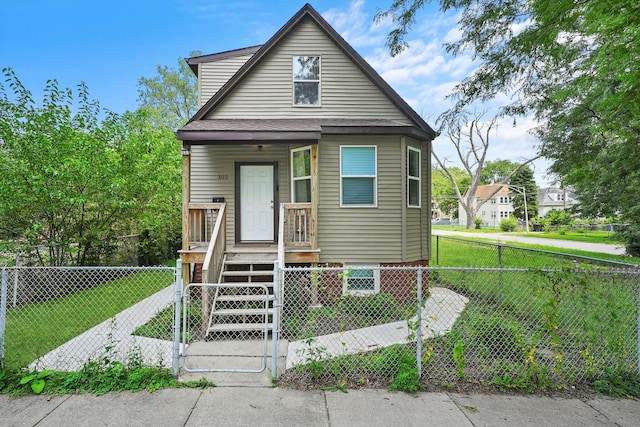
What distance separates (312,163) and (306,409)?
4.51 meters

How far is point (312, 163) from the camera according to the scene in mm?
6375

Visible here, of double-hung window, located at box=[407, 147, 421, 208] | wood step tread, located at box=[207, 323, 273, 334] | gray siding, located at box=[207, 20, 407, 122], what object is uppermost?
gray siding, located at box=[207, 20, 407, 122]

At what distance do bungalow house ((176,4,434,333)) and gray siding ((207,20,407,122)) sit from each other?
2cm

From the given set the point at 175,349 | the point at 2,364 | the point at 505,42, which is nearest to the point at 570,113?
the point at 505,42

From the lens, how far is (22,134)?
644 centimetres

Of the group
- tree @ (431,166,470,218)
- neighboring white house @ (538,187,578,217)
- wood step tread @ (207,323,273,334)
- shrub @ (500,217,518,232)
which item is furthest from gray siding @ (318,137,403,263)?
neighboring white house @ (538,187,578,217)

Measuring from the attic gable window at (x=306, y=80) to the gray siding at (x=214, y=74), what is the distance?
6.64ft

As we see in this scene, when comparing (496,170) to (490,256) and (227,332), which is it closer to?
(490,256)

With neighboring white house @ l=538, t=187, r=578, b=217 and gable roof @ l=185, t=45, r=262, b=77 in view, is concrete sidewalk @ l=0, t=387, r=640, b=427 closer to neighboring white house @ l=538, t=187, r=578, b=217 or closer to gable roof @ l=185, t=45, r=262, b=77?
gable roof @ l=185, t=45, r=262, b=77

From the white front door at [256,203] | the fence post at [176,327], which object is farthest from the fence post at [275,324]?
the white front door at [256,203]

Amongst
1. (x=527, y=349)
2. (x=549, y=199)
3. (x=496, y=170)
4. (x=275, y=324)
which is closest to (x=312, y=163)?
(x=275, y=324)

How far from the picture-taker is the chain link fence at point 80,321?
370 centimetres

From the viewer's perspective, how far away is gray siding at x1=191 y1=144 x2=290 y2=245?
7.52m

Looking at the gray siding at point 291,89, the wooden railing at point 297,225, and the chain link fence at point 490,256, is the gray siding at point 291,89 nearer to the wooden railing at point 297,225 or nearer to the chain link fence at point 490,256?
the wooden railing at point 297,225
